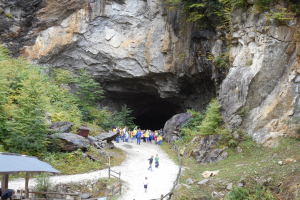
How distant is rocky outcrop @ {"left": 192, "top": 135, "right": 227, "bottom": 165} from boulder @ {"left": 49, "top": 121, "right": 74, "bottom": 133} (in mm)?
8128

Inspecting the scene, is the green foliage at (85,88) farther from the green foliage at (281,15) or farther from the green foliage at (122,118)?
the green foliage at (281,15)

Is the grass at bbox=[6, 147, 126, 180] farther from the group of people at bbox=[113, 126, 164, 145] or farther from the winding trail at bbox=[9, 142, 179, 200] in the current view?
the group of people at bbox=[113, 126, 164, 145]

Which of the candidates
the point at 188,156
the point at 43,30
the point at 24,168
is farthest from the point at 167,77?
the point at 24,168

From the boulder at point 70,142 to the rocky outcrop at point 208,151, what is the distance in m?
6.94

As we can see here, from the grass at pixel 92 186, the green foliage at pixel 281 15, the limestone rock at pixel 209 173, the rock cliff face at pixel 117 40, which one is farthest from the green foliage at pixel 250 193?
the rock cliff face at pixel 117 40

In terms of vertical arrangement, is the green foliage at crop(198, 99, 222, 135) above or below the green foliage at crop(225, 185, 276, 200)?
above

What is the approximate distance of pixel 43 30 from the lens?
2406cm

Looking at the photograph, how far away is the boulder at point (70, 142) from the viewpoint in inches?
561

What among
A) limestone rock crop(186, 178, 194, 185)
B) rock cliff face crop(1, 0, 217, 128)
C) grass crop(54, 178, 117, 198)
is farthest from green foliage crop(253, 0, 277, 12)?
grass crop(54, 178, 117, 198)

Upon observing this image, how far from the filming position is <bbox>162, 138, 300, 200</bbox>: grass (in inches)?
364

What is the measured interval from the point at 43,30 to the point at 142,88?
12.0 m

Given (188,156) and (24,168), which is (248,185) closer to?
(188,156)

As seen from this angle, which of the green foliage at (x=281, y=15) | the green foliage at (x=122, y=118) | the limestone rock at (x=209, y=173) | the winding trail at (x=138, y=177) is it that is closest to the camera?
the winding trail at (x=138, y=177)

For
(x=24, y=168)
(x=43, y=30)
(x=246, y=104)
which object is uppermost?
(x=43, y=30)
